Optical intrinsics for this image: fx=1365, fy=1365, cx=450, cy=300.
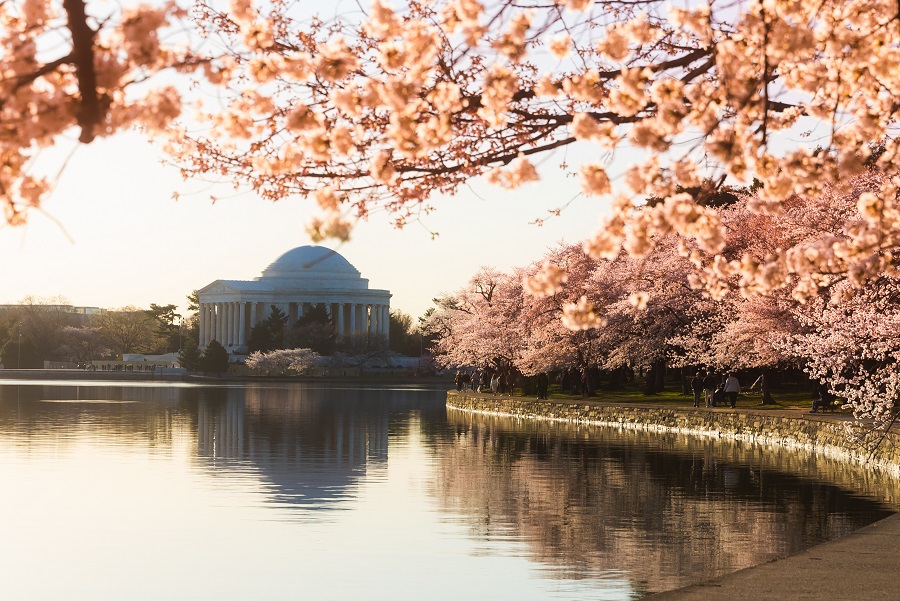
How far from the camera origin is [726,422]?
36781mm

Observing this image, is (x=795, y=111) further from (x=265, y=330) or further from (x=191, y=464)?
(x=265, y=330)

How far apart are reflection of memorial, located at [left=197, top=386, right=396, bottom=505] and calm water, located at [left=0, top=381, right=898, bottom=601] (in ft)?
0.40

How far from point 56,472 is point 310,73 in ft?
54.1

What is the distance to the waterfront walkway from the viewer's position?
10.6 m

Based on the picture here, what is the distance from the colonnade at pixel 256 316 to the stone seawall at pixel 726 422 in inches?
4522

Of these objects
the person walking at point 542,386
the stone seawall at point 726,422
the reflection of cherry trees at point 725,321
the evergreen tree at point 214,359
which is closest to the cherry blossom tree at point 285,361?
the evergreen tree at point 214,359

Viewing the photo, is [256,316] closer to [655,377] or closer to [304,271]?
[304,271]

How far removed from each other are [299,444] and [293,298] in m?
138

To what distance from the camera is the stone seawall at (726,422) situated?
28003mm

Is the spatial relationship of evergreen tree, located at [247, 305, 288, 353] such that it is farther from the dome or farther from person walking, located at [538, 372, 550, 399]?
person walking, located at [538, 372, 550, 399]

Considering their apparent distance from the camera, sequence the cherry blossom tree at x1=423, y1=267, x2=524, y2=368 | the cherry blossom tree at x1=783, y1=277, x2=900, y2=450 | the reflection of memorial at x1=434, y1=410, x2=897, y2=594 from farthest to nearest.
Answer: the cherry blossom tree at x1=423, y1=267, x2=524, y2=368 → the cherry blossom tree at x1=783, y1=277, x2=900, y2=450 → the reflection of memorial at x1=434, y1=410, x2=897, y2=594

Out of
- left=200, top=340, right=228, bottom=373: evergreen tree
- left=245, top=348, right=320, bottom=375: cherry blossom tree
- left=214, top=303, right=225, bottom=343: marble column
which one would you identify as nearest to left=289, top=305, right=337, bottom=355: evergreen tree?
left=245, top=348, right=320, bottom=375: cherry blossom tree

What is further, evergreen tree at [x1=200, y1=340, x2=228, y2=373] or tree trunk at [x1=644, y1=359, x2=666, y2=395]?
evergreen tree at [x1=200, y1=340, x2=228, y2=373]

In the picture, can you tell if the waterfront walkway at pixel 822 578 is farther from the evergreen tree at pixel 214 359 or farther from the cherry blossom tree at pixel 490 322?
the evergreen tree at pixel 214 359
